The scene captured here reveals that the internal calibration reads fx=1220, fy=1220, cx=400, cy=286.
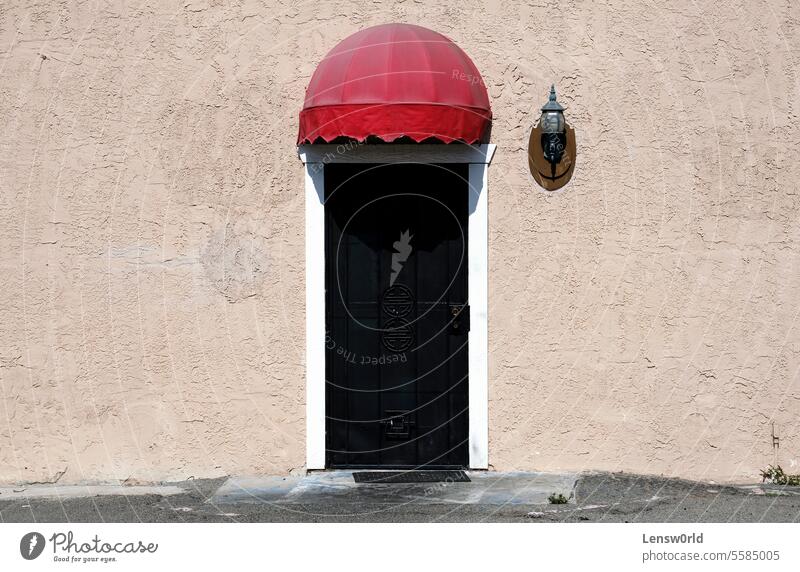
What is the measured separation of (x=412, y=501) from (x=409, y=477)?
0.72 metres

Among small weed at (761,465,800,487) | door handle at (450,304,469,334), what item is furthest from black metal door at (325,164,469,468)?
small weed at (761,465,800,487)

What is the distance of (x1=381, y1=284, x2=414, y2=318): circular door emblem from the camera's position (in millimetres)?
8922

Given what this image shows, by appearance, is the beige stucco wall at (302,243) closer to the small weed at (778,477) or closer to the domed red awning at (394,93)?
the small weed at (778,477)

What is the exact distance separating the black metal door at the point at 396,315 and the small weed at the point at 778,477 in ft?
7.10

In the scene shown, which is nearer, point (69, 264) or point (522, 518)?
point (522, 518)

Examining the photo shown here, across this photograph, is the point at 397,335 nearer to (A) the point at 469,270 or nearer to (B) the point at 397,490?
(A) the point at 469,270

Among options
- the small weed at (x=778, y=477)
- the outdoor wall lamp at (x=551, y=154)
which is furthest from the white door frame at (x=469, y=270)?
the small weed at (x=778, y=477)

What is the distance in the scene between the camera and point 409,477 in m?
8.79

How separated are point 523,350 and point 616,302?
756mm

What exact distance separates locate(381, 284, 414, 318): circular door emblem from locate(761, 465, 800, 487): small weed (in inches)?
111

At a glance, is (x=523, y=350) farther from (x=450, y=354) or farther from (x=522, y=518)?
(x=522, y=518)

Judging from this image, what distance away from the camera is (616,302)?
347 inches

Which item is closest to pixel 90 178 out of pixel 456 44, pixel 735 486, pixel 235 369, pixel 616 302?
pixel 235 369

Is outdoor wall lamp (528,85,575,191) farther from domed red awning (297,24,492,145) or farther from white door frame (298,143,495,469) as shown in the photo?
domed red awning (297,24,492,145)
